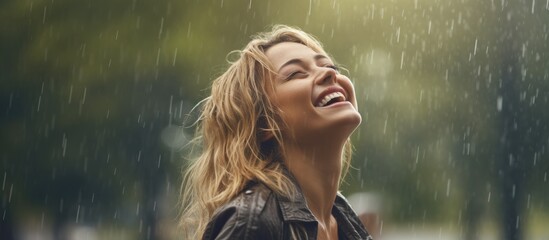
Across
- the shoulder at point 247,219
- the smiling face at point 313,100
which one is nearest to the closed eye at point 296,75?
the smiling face at point 313,100

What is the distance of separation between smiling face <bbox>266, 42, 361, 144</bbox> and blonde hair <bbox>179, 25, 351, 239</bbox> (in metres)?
0.05

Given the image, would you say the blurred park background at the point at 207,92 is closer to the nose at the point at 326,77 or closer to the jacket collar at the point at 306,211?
the jacket collar at the point at 306,211

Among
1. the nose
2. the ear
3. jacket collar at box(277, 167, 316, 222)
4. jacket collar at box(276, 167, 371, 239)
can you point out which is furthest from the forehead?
jacket collar at box(277, 167, 316, 222)

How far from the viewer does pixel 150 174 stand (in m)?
16.1

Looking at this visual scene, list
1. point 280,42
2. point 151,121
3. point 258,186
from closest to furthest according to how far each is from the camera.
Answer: point 258,186 < point 280,42 < point 151,121

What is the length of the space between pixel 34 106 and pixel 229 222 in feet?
37.1

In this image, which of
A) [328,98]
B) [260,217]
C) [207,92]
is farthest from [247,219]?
[207,92]

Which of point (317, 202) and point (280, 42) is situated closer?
point (317, 202)

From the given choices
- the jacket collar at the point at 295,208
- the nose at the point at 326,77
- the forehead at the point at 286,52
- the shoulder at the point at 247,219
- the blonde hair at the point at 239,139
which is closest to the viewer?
the shoulder at the point at 247,219

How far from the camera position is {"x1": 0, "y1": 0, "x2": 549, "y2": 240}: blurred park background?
44.3ft

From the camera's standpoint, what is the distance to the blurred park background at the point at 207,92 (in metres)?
13.5

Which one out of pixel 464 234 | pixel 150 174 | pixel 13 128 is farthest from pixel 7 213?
pixel 464 234

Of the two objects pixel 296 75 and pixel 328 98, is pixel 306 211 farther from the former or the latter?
pixel 296 75

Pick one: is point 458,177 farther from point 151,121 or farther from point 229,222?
point 229,222
